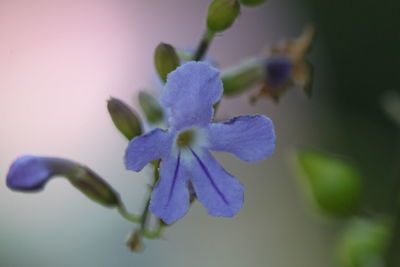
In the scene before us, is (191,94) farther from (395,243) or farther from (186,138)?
(395,243)

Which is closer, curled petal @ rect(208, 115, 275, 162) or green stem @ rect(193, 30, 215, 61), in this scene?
curled petal @ rect(208, 115, 275, 162)

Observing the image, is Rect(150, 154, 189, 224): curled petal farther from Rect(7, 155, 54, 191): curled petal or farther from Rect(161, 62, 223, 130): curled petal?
Rect(7, 155, 54, 191): curled petal

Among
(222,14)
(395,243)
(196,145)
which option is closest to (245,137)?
(196,145)

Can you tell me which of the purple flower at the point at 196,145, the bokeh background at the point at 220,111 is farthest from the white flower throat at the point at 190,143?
the bokeh background at the point at 220,111

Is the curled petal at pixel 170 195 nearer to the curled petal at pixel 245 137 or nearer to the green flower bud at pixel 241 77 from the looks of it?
the curled petal at pixel 245 137

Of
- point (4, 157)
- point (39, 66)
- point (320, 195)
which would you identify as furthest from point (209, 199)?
point (39, 66)

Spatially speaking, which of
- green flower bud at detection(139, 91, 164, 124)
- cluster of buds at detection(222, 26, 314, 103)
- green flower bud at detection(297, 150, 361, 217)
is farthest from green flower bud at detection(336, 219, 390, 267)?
green flower bud at detection(139, 91, 164, 124)
